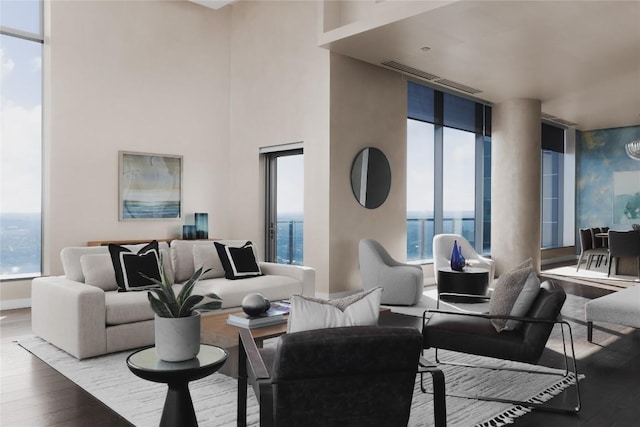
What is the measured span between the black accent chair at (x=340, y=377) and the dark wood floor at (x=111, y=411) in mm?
1260

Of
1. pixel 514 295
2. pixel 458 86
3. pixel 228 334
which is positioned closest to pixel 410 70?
pixel 458 86

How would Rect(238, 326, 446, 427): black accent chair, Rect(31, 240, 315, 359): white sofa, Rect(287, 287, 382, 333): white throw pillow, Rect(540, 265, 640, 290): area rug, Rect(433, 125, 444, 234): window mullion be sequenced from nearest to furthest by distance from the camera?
Rect(238, 326, 446, 427): black accent chair → Rect(287, 287, 382, 333): white throw pillow → Rect(31, 240, 315, 359): white sofa → Rect(540, 265, 640, 290): area rug → Rect(433, 125, 444, 234): window mullion

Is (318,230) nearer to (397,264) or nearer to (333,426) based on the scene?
(397,264)

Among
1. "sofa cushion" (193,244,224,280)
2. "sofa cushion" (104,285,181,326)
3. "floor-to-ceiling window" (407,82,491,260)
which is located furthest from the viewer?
"floor-to-ceiling window" (407,82,491,260)

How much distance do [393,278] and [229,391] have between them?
10.8 ft

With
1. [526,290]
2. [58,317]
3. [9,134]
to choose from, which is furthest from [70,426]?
[9,134]

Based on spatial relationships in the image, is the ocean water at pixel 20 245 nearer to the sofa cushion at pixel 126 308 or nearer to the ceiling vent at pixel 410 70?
the sofa cushion at pixel 126 308

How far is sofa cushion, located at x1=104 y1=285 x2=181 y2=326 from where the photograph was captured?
3.95 meters

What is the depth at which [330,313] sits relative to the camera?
6.79 ft

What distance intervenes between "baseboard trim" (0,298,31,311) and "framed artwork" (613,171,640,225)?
1136cm

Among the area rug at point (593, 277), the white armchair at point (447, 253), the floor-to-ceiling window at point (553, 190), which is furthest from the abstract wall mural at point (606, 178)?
the white armchair at point (447, 253)

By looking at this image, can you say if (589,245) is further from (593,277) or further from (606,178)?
(606,178)

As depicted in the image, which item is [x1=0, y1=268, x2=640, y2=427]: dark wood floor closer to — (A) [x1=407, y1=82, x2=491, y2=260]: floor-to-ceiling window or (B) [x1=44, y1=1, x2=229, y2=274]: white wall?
(B) [x1=44, y1=1, x2=229, y2=274]: white wall

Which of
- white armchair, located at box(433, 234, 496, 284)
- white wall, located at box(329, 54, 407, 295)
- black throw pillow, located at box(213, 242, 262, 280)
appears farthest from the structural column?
black throw pillow, located at box(213, 242, 262, 280)
